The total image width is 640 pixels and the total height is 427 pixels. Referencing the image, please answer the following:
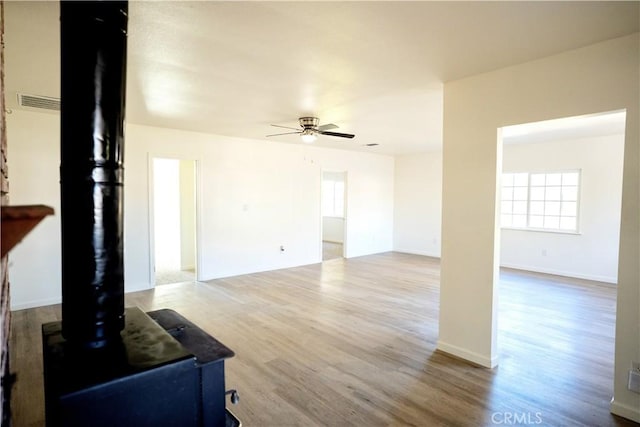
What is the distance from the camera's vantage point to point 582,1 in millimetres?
1831

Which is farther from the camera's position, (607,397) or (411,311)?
(411,311)

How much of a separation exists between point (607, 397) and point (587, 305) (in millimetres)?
2519

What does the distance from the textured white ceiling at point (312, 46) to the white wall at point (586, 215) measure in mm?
3891

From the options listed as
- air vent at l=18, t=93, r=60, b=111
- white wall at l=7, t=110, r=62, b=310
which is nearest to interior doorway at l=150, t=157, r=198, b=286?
white wall at l=7, t=110, r=62, b=310

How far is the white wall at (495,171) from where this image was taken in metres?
2.21

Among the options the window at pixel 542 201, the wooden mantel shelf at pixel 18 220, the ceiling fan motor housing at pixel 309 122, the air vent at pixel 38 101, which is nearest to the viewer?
the wooden mantel shelf at pixel 18 220

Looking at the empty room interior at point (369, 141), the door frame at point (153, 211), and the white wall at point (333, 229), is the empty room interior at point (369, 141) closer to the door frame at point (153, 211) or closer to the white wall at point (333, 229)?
the door frame at point (153, 211)

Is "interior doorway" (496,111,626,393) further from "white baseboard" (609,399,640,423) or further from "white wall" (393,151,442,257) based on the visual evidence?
"white wall" (393,151,442,257)

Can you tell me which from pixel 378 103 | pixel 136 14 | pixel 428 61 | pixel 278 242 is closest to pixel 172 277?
pixel 278 242

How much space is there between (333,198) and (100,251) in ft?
31.1

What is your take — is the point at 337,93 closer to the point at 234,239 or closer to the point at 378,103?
the point at 378,103

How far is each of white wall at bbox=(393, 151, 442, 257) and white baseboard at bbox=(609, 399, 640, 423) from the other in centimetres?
580

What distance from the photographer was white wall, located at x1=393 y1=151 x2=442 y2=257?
320 inches

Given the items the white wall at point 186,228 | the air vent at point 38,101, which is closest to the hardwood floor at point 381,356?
the white wall at point 186,228
